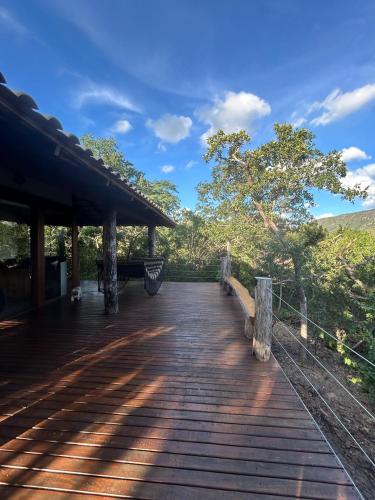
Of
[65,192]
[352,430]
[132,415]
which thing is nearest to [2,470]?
[132,415]

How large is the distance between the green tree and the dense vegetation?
0.04 m

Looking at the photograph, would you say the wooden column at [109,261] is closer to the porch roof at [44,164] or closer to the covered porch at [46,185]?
the covered porch at [46,185]

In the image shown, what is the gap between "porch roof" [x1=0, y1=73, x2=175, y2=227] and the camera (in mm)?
1676

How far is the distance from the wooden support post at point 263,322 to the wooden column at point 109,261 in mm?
2697

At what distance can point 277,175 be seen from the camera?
40.9 ft

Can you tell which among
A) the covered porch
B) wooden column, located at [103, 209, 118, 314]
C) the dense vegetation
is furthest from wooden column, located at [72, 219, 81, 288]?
the dense vegetation

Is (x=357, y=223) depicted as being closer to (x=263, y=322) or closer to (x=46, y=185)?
(x=263, y=322)

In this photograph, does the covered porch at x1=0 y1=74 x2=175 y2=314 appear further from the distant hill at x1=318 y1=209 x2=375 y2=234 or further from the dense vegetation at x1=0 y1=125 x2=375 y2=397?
the distant hill at x1=318 y1=209 x2=375 y2=234

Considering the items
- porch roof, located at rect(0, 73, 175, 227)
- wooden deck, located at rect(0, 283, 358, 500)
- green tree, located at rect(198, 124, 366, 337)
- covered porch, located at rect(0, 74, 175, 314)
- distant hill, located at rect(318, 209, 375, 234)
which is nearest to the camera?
wooden deck, located at rect(0, 283, 358, 500)

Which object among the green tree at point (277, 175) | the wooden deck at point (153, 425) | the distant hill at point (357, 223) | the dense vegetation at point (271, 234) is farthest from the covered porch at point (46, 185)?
the distant hill at point (357, 223)

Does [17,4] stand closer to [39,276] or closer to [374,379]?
[39,276]

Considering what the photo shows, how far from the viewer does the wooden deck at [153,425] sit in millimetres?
1387

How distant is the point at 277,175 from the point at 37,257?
10.3 meters

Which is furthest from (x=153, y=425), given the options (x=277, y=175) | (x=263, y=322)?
(x=277, y=175)
